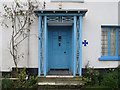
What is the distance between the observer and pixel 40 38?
523 centimetres

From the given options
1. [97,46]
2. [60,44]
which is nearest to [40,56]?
[60,44]

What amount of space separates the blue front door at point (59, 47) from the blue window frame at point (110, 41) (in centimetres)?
169

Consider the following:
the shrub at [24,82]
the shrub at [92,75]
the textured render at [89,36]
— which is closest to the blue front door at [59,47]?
the textured render at [89,36]

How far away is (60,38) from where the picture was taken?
20.1 ft

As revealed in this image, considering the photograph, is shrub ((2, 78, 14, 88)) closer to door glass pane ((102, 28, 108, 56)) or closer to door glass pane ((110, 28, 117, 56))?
door glass pane ((102, 28, 108, 56))

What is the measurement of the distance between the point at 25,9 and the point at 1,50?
7.35 feet

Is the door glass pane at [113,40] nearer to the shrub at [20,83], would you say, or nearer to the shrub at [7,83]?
the shrub at [20,83]

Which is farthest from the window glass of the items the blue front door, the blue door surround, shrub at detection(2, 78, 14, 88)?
shrub at detection(2, 78, 14, 88)

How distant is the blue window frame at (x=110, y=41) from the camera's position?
19.3 ft

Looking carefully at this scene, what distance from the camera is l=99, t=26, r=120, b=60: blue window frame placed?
5.88 m

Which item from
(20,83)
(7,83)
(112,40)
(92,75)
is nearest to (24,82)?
(20,83)

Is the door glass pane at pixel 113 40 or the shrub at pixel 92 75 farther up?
the door glass pane at pixel 113 40

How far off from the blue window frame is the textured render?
13.0 inches

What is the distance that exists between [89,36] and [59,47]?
5.27 feet
